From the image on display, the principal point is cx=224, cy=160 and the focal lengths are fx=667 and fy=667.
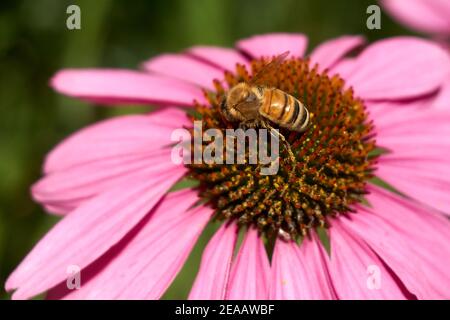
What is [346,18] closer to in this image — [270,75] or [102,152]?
[270,75]

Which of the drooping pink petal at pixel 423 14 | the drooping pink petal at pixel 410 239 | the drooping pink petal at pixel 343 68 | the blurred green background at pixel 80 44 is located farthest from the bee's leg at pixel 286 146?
the drooping pink petal at pixel 423 14

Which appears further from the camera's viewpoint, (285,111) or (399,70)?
(399,70)

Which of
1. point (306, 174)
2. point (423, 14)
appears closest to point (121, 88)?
point (306, 174)

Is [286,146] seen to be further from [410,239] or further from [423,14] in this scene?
[423,14]

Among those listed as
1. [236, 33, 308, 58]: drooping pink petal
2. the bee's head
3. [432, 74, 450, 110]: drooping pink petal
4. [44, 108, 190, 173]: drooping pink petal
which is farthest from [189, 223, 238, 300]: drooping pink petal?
[432, 74, 450, 110]: drooping pink petal

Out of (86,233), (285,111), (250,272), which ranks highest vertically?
(285,111)

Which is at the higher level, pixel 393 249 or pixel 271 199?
pixel 271 199

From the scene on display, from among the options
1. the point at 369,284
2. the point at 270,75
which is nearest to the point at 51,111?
the point at 270,75
